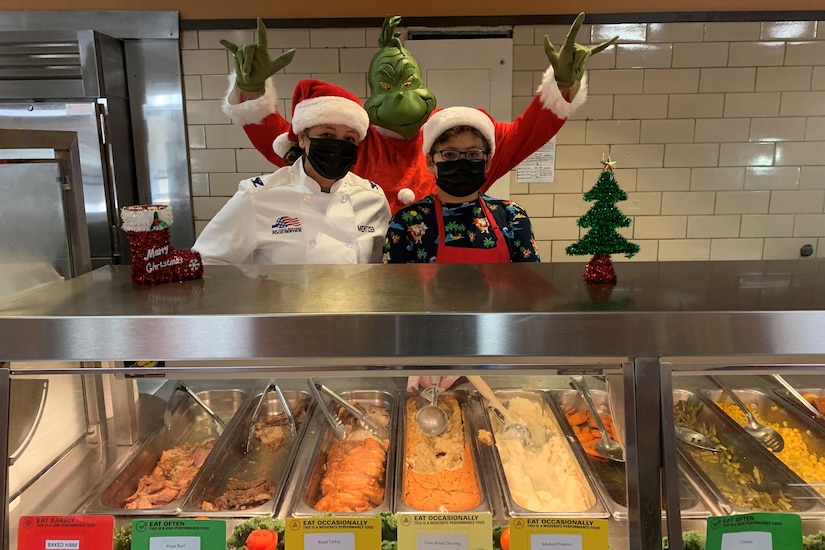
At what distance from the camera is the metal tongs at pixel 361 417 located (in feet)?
5.14

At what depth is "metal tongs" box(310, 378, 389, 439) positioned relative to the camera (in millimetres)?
1566

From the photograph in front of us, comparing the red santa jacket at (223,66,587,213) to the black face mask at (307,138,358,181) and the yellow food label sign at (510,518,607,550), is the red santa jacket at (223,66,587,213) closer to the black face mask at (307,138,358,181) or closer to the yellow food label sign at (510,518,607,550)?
the black face mask at (307,138,358,181)

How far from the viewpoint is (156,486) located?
140 centimetres

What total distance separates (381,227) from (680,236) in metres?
2.33

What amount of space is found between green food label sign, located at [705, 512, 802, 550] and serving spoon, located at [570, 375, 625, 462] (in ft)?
1.16

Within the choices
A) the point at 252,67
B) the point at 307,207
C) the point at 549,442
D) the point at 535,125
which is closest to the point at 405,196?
the point at 307,207

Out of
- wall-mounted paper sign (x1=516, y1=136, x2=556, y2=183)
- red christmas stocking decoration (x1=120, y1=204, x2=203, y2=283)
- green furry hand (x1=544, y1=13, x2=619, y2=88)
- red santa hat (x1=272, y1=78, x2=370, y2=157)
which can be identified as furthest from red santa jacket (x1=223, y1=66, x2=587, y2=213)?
red christmas stocking decoration (x1=120, y1=204, x2=203, y2=283)

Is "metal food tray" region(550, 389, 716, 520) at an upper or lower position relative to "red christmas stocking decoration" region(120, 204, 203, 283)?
lower

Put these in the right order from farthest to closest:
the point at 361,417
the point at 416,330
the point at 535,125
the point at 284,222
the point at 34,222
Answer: the point at 535,125 < the point at 284,222 < the point at 34,222 < the point at 361,417 < the point at 416,330

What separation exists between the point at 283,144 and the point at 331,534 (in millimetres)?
1967

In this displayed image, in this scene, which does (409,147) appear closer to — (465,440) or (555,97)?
(555,97)

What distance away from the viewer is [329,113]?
2225 mm

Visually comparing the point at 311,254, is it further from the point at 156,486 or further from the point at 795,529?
the point at 795,529

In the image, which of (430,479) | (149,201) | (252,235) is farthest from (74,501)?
(149,201)
